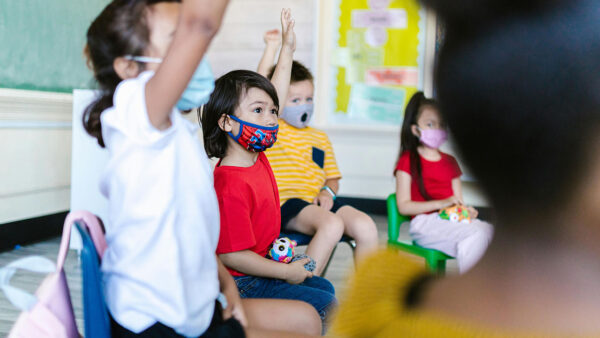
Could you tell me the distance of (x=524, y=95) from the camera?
440mm

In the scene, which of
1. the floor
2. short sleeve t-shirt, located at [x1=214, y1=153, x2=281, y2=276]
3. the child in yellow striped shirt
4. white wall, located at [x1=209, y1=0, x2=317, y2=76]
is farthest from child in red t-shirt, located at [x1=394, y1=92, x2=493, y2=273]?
white wall, located at [x1=209, y1=0, x2=317, y2=76]

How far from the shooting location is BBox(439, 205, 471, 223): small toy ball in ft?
8.32

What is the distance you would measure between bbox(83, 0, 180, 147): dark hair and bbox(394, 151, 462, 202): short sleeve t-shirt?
76.6 inches

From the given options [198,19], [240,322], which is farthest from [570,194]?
[240,322]

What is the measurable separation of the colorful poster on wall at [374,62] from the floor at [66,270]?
1.19 metres

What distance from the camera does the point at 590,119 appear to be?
0.43m

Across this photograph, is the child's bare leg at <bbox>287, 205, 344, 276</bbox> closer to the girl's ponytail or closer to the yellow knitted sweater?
the girl's ponytail

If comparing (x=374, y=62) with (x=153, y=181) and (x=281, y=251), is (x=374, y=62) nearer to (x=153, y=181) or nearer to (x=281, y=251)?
→ (x=281, y=251)

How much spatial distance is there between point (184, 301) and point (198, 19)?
409 millimetres

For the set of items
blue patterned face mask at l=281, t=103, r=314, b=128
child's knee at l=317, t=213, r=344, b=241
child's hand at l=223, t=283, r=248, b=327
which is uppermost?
blue patterned face mask at l=281, t=103, r=314, b=128

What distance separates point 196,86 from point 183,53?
0.12 meters

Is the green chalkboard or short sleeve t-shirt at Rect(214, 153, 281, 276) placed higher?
the green chalkboard

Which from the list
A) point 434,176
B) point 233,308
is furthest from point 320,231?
point 233,308

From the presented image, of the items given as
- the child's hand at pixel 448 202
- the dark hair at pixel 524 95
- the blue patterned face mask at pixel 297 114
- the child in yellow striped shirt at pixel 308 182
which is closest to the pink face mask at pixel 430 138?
the child's hand at pixel 448 202
